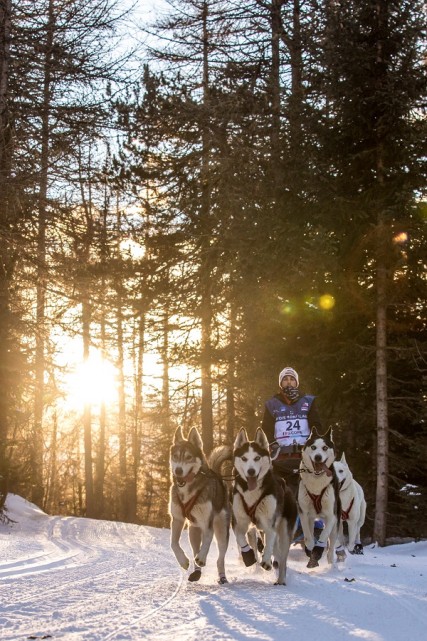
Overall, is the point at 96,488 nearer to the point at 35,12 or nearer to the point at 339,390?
the point at 339,390

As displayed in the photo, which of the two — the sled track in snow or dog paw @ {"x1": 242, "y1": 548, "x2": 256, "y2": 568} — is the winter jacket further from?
the sled track in snow

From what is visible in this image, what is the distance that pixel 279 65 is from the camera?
2133cm

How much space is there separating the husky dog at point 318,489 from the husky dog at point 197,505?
1.44m

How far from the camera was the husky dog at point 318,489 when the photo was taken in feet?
30.4

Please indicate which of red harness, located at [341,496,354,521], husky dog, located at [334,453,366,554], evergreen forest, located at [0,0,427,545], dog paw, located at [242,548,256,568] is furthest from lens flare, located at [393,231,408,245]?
dog paw, located at [242,548,256,568]

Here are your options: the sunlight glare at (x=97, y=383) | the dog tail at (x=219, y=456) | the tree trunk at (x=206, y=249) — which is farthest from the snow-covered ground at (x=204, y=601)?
the sunlight glare at (x=97, y=383)

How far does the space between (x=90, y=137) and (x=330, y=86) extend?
5750 millimetres

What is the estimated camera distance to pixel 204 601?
6.48 m

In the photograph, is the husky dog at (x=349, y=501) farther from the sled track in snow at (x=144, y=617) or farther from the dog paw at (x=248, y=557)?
the sled track in snow at (x=144, y=617)

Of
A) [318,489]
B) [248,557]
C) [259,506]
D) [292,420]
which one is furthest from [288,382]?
[248,557]

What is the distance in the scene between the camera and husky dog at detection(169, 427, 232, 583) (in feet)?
25.5

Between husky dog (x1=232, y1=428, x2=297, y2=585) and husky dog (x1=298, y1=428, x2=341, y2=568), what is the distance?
101 cm

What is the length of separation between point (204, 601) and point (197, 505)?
4.65ft

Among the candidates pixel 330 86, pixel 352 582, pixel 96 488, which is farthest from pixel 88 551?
pixel 96 488
